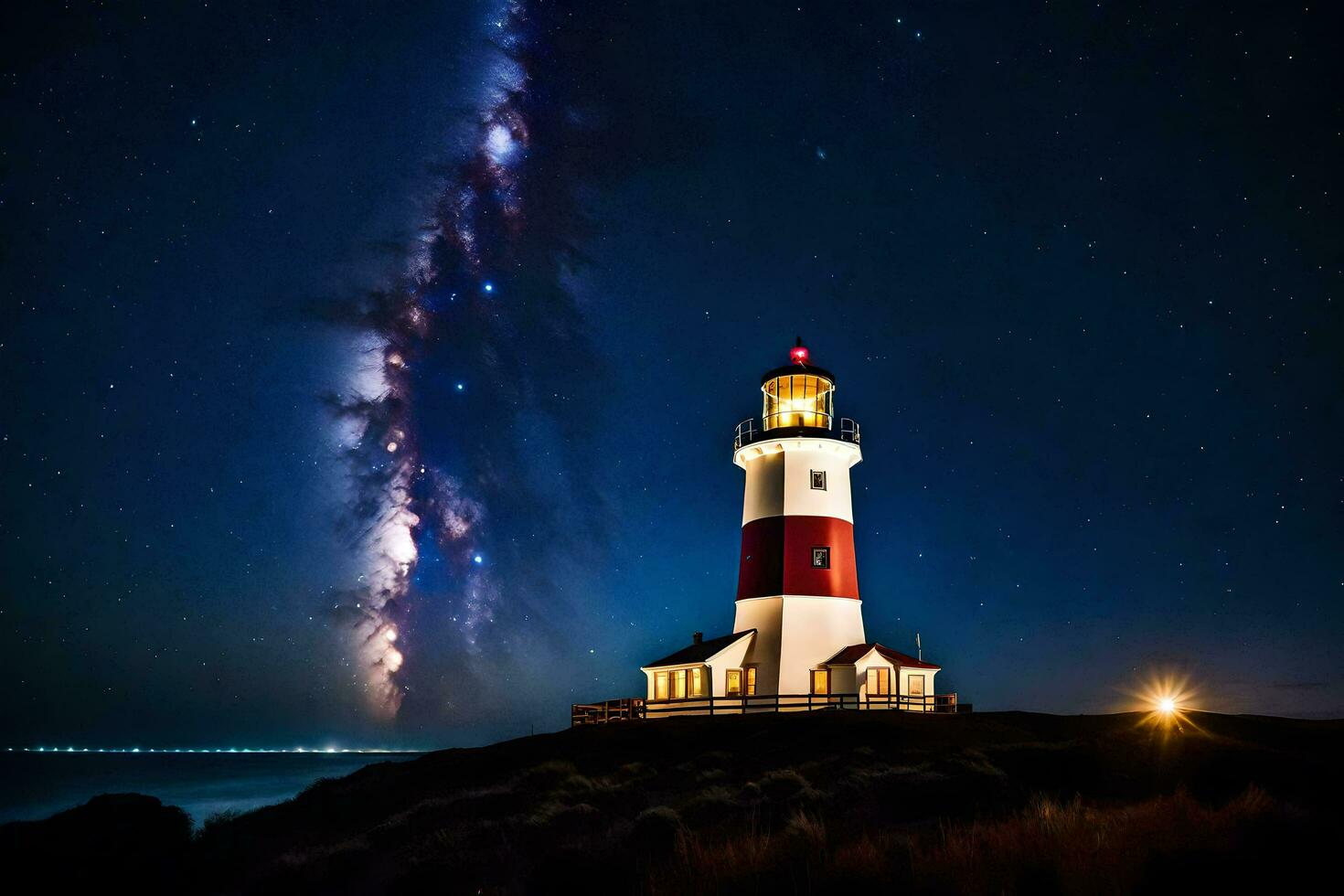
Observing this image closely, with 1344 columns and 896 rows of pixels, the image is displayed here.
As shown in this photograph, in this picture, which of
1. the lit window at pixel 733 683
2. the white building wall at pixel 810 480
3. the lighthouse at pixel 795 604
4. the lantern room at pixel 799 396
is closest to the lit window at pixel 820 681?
the lighthouse at pixel 795 604

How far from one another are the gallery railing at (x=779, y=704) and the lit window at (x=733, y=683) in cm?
58

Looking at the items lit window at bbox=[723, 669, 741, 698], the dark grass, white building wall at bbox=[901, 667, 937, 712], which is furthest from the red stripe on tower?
the dark grass

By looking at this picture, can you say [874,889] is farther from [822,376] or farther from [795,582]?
[822,376]

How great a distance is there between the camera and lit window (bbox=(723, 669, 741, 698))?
28.5m

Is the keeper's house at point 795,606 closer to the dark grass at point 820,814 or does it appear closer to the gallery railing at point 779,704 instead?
the gallery railing at point 779,704

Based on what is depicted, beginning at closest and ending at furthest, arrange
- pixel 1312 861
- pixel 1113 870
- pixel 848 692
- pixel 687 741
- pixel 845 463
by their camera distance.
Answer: pixel 1113 870 → pixel 1312 861 → pixel 687 741 → pixel 848 692 → pixel 845 463

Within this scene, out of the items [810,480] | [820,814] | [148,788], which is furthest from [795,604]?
[148,788]

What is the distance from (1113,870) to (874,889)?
1.79m

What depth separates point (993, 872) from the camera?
756 cm

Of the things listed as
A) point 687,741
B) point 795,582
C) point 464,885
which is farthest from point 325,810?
point 795,582

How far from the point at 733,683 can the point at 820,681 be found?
2534mm

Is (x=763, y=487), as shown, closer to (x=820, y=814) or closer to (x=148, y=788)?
(x=820, y=814)

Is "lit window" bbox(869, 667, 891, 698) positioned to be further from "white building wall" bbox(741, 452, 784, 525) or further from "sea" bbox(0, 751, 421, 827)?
"sea" bbox(0, 751, 421, 827)

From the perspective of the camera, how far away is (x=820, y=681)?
28.1 metres
